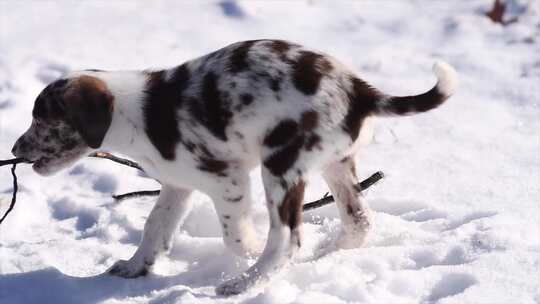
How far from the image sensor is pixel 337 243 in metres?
4.46

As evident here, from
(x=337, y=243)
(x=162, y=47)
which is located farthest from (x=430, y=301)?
(x=162, y=47)

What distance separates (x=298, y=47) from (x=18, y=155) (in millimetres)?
1684

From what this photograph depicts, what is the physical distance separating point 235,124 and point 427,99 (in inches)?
38.5

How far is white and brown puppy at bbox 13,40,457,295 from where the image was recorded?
3893 millimetres

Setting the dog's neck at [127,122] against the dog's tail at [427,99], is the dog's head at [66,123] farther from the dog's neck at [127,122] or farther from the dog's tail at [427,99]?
the dog's tail at [427,99]

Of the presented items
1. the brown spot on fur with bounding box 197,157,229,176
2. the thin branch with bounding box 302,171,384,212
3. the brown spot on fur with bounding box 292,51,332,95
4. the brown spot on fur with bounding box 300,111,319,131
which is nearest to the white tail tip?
the brown spot on fur with bounding box 292,51,332,95

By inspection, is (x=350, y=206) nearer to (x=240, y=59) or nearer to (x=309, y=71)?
(x=309, y=71)

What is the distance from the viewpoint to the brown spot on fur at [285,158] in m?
3.86

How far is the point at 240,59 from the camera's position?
405 centimetres

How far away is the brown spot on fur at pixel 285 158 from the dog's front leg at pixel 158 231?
812 millimetres

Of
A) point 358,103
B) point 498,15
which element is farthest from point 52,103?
point 498,15

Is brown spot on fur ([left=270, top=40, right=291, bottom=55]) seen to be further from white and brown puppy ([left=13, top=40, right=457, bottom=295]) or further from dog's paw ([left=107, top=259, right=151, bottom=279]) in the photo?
dog's paw ([left=107, top=259, right=151, bottom=279])

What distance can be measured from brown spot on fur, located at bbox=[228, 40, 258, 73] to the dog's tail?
0.70 metres

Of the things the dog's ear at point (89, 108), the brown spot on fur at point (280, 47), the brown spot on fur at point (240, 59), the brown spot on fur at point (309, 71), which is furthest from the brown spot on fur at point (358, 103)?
the dog's ear at point (89, 108)
